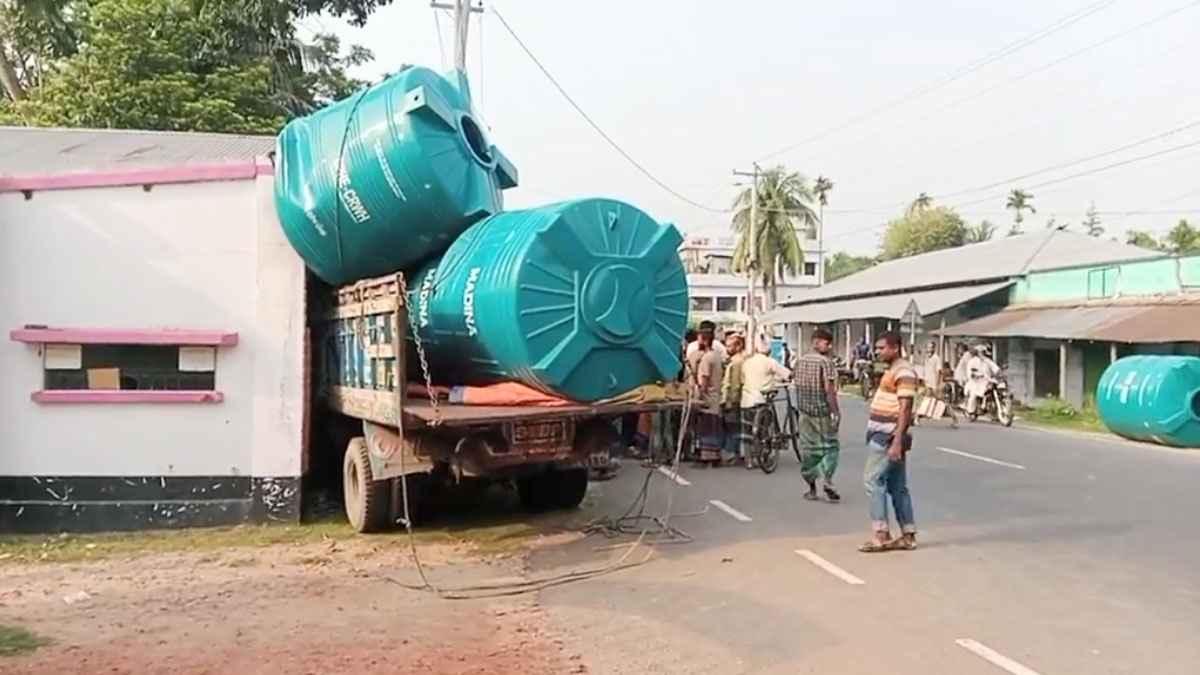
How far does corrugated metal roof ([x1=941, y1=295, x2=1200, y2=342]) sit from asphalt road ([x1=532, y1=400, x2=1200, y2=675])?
9.78 m

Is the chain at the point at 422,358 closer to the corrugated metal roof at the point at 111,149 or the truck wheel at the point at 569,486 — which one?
the truck wheel at the point at 569,486

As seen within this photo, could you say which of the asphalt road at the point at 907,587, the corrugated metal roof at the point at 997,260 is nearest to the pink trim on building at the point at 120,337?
the asphalt road at the point at 907,587

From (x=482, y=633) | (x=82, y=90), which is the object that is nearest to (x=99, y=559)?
(x=482, y=633)

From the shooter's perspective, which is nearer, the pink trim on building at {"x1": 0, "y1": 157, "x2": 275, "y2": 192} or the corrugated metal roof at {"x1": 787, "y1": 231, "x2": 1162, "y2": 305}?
the pink trim on building at {"x1": 0, "y1": 157, "x2": 275, "y2": 192}

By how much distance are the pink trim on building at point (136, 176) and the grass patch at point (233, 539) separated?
310 cm

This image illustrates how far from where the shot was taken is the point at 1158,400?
59.0 feet

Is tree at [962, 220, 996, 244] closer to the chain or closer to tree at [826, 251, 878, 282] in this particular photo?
tree at [826, 251, 878, 282]

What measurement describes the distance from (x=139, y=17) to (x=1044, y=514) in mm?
22316

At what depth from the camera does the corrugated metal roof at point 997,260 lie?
32.2 m

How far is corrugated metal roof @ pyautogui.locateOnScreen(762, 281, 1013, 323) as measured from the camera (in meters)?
31.5

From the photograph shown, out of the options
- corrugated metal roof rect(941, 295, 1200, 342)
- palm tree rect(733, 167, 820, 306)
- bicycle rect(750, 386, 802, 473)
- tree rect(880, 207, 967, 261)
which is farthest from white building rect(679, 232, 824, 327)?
bicycle rect(750, 386, 802, 473)

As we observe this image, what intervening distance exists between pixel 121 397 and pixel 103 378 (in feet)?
0.85

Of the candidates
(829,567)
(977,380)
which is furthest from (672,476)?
(977,380)

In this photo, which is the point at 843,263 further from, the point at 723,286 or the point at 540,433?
the point at 540,433
